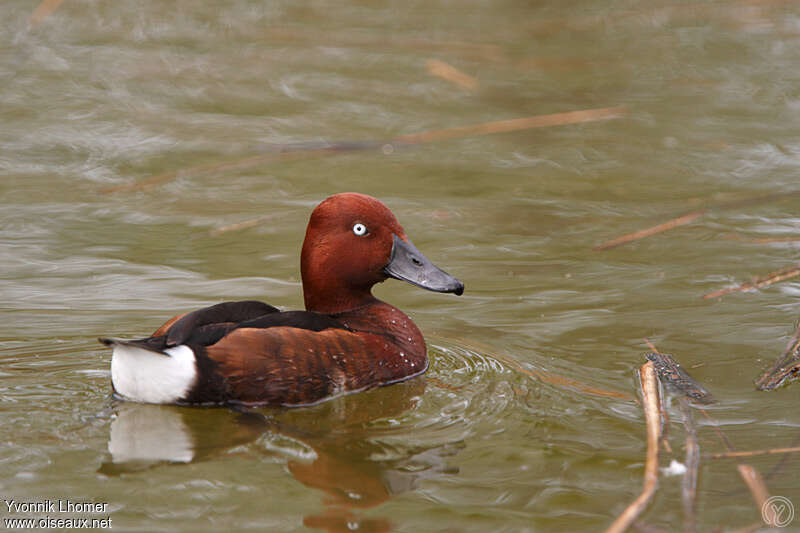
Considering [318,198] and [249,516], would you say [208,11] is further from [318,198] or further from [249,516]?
[249,516]

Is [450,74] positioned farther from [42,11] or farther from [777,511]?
[777,511]

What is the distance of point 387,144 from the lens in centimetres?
841

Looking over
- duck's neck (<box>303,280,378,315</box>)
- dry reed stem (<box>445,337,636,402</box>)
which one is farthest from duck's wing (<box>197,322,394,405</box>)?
dry reed stem (<box>445,337,636,402</box>)

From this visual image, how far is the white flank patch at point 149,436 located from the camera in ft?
13.1

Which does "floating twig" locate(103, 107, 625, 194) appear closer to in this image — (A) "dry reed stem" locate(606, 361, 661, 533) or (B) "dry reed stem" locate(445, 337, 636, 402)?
(B) "dry reed stem" locate(445, 337, 636, 402)

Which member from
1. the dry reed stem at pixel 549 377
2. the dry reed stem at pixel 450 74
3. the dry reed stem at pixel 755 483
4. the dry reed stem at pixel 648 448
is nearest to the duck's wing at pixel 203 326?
the dry reed stem at pixel 549 377

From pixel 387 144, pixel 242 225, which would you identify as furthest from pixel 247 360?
pixel 387 144

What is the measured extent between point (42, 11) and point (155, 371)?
8.36 metres

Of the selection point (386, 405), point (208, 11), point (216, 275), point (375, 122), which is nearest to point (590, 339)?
point (386, 405)

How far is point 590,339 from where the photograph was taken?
527 centimetres

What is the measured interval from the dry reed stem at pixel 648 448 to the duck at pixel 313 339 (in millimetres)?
887

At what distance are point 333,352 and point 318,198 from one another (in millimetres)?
2824

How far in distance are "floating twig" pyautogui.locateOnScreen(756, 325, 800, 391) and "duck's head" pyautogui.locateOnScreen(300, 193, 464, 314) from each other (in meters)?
1.32

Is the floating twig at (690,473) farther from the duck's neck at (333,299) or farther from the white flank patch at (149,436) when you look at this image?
the white flank patch at (149,436)
